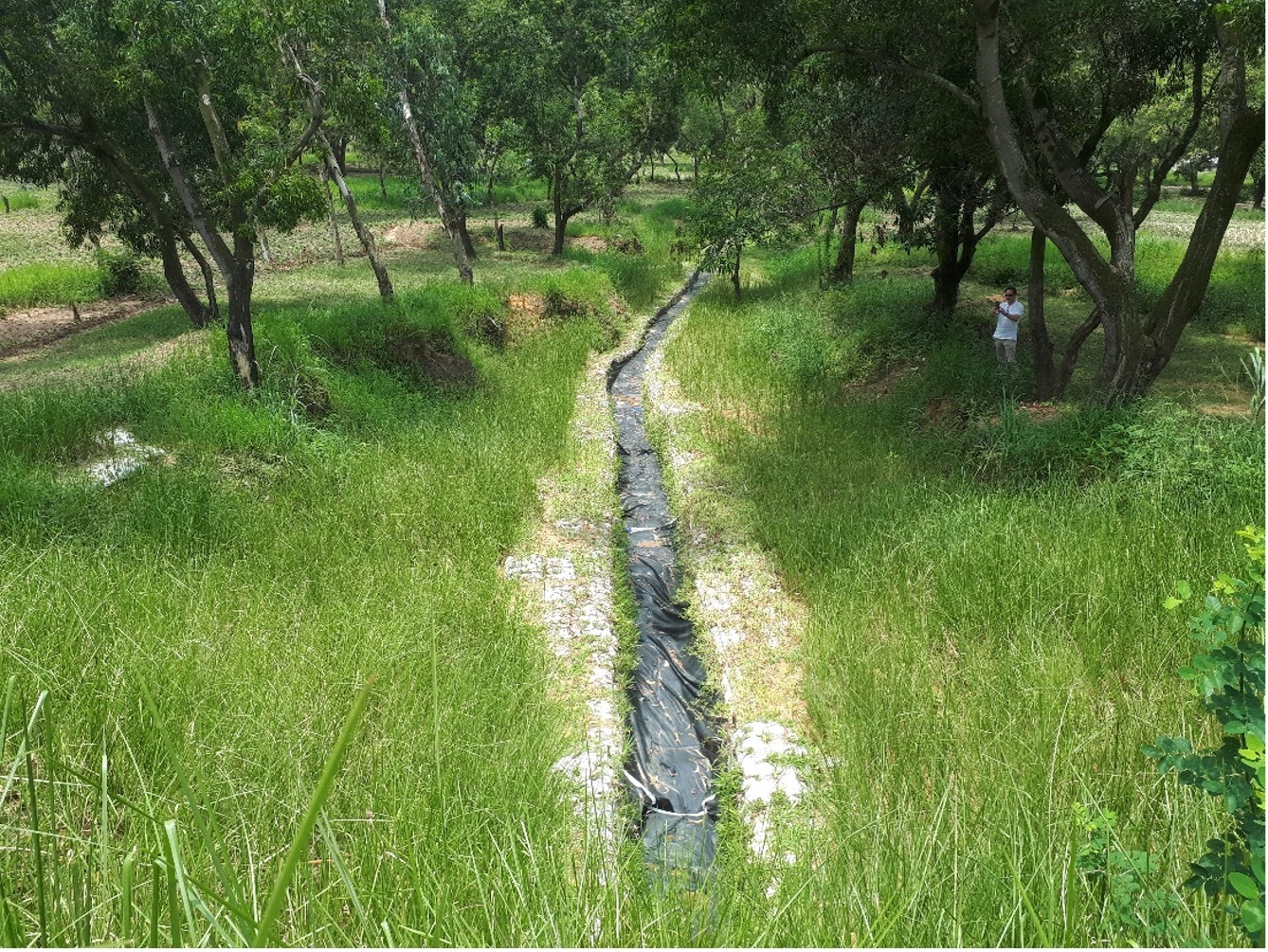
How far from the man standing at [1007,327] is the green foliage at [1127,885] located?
308 inches

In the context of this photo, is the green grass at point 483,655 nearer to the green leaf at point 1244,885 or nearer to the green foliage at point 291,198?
the green leaf at point 1244,885

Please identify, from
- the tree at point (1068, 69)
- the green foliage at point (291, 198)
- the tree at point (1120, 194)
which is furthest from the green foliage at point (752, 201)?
the green foliage at point (291, 198)

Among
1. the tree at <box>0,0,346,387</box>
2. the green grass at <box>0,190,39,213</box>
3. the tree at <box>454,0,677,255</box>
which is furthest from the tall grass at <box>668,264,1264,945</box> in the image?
the green grass at <box>0,190,39,213</box>

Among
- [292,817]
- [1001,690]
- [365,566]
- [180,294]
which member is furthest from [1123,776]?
[180,294]

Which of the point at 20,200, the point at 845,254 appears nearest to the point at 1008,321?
the point at 845,254

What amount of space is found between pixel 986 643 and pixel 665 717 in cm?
209

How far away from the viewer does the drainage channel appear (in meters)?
4.07

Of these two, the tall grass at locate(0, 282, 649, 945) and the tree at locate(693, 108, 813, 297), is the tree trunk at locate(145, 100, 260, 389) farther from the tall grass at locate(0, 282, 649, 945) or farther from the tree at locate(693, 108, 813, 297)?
the tree at locate(693, 108, 813, 297)

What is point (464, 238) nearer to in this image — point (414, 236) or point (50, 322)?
point (414, 236)

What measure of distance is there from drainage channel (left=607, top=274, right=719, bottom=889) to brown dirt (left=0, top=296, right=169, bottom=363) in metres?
10.7

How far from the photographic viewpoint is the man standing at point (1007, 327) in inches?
356

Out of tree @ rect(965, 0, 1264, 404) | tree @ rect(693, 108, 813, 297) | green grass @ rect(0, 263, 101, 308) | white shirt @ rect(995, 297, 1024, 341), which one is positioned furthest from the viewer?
green grass @ rect(0, 263, 101, 308)

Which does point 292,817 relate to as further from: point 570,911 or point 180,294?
point 180,294

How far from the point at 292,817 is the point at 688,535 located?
198 inches
